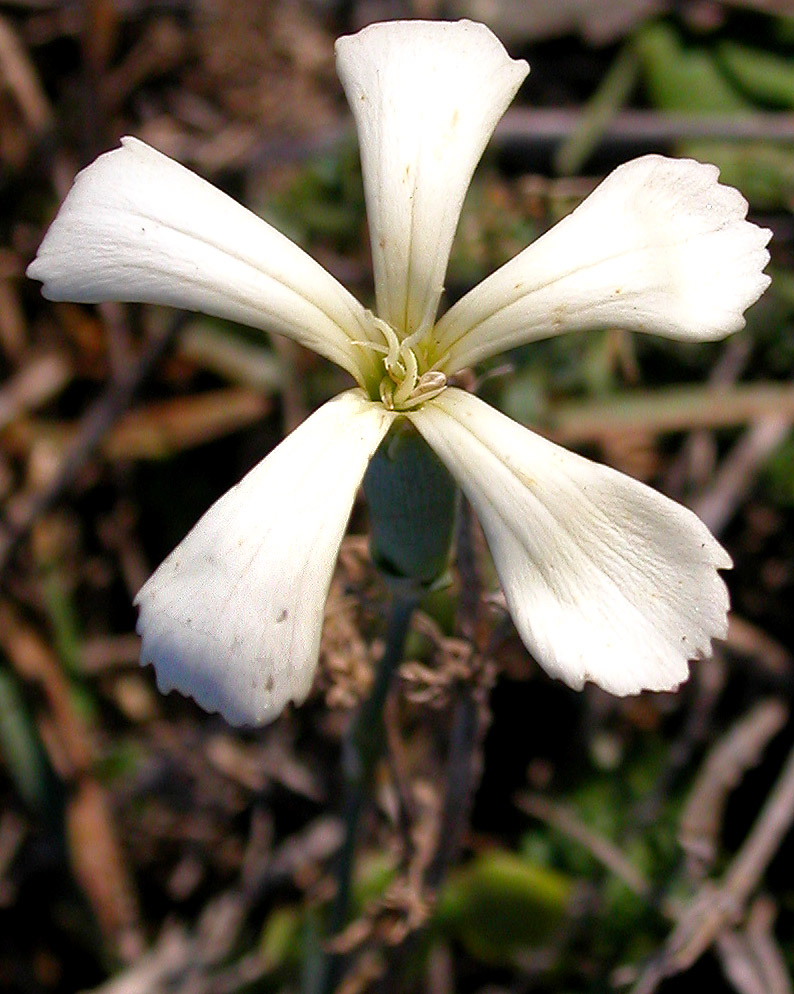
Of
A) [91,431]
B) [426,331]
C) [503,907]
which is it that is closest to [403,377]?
[426,331]

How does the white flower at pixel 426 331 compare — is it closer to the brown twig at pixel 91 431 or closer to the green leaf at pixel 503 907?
the green leaf at pixel 503 907

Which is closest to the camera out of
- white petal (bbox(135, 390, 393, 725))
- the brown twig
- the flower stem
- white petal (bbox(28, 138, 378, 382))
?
white petal (bbox(135, 390, 393, 725))

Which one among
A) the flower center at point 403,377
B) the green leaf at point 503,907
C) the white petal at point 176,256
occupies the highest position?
the white petal at point 176,256

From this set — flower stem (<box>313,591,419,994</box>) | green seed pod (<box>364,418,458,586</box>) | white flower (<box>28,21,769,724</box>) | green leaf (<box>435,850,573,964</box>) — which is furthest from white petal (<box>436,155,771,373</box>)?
green leaf (<box>435,850,573,964</box>)

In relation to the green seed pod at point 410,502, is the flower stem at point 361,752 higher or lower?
lower

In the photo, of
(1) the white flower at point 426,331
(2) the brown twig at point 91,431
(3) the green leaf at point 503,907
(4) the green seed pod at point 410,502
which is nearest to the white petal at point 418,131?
(1) the white flower at point 426,331

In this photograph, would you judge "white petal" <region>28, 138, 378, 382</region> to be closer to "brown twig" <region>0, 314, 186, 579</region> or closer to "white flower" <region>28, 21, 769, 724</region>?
"white flower" <region>28, 21, 769, 724</region>
